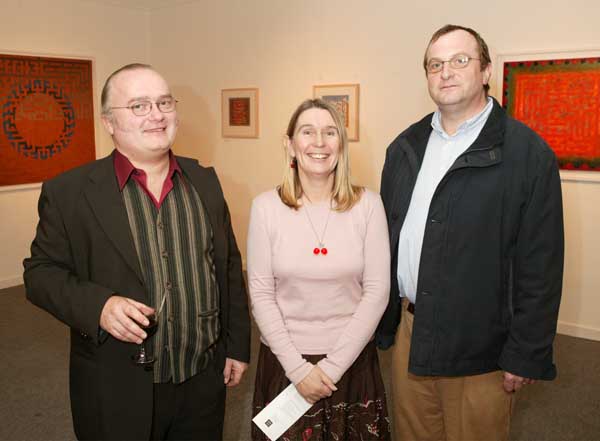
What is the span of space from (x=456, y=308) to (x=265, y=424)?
2.43 feet

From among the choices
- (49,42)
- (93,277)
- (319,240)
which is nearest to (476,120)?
(319,240)

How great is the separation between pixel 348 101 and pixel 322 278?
350cm

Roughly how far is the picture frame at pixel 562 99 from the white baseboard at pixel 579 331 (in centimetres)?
113

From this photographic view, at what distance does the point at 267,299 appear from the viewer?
6.05 feet

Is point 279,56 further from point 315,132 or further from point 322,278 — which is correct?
point 322,278

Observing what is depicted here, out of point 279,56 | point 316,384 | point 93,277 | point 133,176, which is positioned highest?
point 279,56

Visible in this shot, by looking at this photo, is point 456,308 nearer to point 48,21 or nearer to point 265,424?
point 265,424

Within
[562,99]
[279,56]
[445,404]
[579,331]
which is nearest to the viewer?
[445,404]

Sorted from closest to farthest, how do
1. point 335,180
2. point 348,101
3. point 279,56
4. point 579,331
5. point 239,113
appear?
point 335,180, point 579,331, point 348,101, point 279,56, point 239,113

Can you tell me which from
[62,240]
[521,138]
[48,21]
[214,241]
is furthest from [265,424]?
[48,21]

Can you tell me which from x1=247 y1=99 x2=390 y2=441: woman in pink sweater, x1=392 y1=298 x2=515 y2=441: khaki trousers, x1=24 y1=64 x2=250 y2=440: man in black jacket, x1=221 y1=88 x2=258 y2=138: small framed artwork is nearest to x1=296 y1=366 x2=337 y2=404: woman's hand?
x1=247 y1=99 x2=390 y2=441: woman in pink sweater

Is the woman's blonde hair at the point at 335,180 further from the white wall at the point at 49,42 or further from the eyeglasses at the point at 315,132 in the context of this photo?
the white wall at the point at 49,42

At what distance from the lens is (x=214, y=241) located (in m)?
1.78

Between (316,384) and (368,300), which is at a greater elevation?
(368,300)
